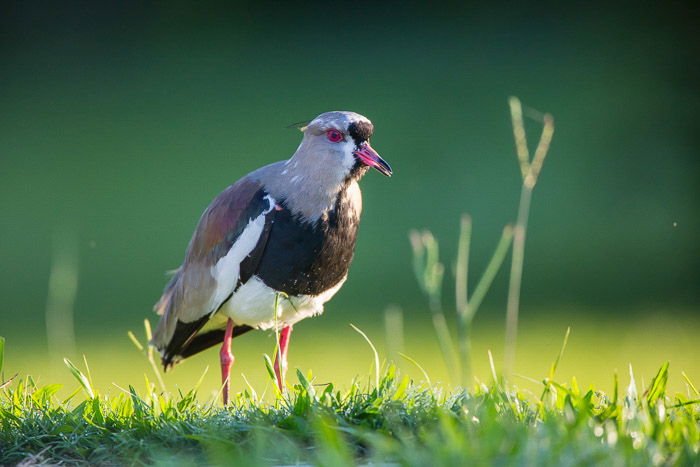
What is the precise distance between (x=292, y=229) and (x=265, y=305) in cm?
32

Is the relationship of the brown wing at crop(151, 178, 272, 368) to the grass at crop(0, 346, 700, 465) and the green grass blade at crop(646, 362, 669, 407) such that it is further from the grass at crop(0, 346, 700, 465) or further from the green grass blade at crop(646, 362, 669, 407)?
the green grass blade at crop(646, 362, 669, 407)

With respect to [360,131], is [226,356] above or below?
below

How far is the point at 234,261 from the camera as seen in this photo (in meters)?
3.46

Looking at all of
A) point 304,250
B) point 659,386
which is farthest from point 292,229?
point 659,386

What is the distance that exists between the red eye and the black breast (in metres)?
0.19

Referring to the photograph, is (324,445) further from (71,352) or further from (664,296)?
(664,296)

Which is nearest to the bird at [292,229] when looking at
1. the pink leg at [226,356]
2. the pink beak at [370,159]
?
the pink beak at [370,159]

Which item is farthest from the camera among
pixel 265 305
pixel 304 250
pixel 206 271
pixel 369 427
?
pixel 206 271

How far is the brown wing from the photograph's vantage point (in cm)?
343

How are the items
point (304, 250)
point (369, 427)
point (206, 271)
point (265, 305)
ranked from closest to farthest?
point (369, 427) → point (304, 250) → point (265, 305) → point (206, 271)

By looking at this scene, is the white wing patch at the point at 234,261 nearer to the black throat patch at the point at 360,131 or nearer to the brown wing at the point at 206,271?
the brown wing at the point at 206,271

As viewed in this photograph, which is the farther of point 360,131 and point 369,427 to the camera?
point 360,131

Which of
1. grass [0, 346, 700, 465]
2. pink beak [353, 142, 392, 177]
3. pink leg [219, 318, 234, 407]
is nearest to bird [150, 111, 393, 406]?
pink beak [353, 142, 392, 177]

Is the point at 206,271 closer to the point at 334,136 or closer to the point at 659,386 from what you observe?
the point at 334,136
